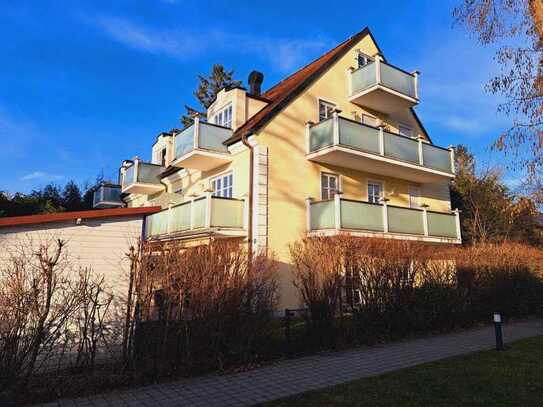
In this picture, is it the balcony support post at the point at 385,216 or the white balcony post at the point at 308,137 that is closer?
the balcony support post at the point at 385,216

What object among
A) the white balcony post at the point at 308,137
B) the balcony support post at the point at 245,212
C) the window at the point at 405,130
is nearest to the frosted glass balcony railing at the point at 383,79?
the window at the point at 405,130

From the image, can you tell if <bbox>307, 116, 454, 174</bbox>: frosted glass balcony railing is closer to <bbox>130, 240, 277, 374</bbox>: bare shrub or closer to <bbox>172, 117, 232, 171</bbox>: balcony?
<bbox>172, 117, 232, 171</bbox>: balcony

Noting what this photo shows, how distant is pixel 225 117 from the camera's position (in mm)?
18719

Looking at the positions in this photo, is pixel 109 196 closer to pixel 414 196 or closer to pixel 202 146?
pixel 202 146

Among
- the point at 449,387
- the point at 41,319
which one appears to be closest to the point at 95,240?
the point at 41,319

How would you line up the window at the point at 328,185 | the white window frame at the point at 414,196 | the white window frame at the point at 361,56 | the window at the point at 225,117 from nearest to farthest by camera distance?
the window at the point at 328,185 → the window at the point at 225,117 → the white window frame at the point at 361,56 → the white window frame at the point at 414,196

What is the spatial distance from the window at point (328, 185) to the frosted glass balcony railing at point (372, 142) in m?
0.75

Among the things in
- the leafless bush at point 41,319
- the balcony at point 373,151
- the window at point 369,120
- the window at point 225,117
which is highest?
the window at point 369,120

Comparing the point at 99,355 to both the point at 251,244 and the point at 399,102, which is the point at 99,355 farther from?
the point at 399,102

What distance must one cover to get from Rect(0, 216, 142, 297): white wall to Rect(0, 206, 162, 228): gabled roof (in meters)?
0.16

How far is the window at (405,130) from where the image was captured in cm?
2206

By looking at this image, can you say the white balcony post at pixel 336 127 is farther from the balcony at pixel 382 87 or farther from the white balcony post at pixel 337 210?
the balcony at pixel 382 87

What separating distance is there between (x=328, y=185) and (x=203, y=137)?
19.1 ft

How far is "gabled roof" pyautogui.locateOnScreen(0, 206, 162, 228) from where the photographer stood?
7351 mm
